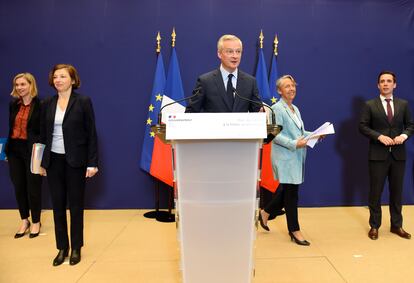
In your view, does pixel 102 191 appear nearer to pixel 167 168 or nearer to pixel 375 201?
pixel 167 168

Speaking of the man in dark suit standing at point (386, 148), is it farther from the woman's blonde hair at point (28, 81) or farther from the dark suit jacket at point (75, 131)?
the woman's blonde hair at point (28, 81)

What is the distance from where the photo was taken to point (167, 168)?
4.04 metres

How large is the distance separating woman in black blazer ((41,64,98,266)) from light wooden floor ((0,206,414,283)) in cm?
26

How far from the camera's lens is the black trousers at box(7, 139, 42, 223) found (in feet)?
11.1

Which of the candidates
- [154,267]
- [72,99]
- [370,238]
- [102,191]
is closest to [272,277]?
[154,267]

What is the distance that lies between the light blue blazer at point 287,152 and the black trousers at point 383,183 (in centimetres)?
75

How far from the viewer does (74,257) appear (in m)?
2.68

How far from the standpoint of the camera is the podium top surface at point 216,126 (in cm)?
148

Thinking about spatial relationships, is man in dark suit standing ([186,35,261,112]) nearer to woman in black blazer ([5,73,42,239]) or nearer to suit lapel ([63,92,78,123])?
suit lapel ([63,92,78,123])

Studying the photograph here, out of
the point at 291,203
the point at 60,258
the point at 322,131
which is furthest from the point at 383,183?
the point at 60,258

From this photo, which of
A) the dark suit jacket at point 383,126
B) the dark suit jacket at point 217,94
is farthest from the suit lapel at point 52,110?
the dark suit jacket at point 383,126

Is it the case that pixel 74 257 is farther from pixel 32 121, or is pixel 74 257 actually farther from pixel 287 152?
pixel 287 152

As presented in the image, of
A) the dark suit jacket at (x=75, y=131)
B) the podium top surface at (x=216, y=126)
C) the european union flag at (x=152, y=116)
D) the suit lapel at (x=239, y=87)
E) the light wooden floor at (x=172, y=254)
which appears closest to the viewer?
the podium top surface at (x=216, y=126)

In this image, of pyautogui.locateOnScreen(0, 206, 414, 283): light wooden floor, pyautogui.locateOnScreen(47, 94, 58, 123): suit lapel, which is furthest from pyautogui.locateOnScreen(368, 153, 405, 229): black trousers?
pyautogui.locateOnScreen(47, 94, 58, 123): suit lapel
